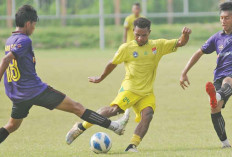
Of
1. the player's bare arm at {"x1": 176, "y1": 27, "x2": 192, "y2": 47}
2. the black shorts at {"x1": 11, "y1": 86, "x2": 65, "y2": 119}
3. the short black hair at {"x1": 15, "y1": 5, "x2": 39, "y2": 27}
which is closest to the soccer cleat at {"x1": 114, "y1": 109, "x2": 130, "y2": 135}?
the black shorts at {"x1": 11, "y1": 86, "x2": 65, "y2": 119}

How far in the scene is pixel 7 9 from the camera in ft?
113

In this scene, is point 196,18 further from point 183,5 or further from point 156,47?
point 156,47

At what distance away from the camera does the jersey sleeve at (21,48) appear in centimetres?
713

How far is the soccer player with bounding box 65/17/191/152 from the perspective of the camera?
27.2ft

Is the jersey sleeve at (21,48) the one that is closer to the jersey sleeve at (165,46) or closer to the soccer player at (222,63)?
the jersey sleeve at (165,46)

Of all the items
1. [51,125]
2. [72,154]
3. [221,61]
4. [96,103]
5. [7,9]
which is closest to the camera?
[72,154]

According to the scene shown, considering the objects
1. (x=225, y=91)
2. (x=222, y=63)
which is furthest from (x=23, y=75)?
(x=222, y=63)

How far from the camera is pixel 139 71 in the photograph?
27.9 ft

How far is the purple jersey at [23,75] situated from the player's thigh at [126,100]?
4.24 feet

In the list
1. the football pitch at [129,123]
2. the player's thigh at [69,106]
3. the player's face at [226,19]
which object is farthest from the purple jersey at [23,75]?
the player's face at [226,19]

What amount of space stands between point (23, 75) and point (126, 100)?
159cm

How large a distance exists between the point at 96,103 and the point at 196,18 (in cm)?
2218

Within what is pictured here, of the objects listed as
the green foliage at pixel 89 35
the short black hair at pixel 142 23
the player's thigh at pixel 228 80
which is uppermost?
the short black hair at pixel 142 23

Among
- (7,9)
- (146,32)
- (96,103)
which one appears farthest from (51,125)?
(7,9)
